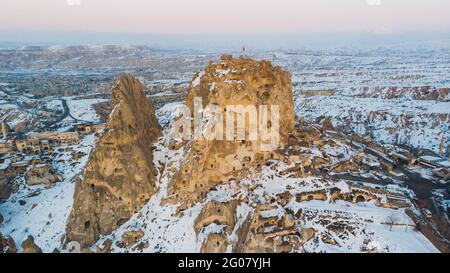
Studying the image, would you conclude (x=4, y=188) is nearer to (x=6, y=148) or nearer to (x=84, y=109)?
(x=6, y=148)

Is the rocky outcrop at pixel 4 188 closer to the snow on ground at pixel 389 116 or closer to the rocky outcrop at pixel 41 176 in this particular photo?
the rocky outcrop at pixel 41 176

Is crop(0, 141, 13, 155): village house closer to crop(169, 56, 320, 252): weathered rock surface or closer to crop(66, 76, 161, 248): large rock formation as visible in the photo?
crop(66, 76, 161, 248): large rock formation

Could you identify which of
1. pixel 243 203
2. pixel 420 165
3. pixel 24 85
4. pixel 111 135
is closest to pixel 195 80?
pixel 111 135

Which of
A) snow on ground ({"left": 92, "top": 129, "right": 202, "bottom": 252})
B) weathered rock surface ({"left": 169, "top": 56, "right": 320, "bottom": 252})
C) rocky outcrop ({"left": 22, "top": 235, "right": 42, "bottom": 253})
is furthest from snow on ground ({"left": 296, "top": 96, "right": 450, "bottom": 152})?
rocky outcrop ({"left": 22, "top": 235, "right": 42, "bottom": 253})

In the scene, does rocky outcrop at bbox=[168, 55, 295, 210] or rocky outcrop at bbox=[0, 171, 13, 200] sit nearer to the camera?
rocky outcrop at bbox=[168, 55, 295, 210]

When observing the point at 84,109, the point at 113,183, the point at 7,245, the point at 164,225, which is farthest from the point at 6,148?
the point at 84,109

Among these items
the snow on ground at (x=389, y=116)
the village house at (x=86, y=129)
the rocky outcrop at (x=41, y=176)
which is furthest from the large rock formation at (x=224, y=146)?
the village house at (x=86, y=129)
